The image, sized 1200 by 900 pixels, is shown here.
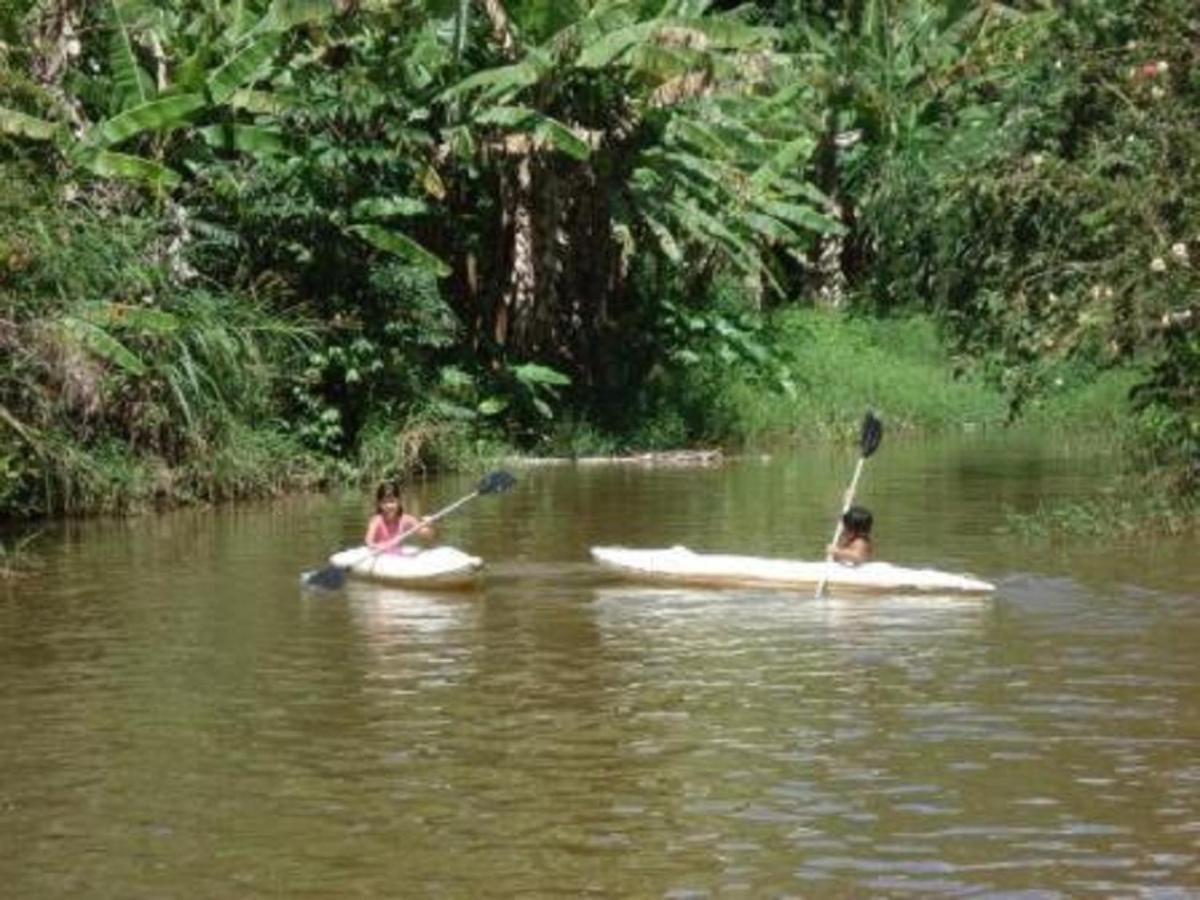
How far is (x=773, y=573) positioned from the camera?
16.5 metres

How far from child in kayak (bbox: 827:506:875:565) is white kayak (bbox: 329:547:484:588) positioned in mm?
2671

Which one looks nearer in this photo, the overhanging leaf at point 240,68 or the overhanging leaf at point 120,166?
the overhanging leaf at point 120,166

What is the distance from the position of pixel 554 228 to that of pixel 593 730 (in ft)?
61.4

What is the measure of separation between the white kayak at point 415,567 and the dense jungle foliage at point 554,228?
2947 millimetres

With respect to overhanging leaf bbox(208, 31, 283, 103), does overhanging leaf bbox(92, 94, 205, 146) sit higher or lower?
lower

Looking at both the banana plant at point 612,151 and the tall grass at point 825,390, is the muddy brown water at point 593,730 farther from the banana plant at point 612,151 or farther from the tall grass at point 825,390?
the tall grass at point 825,390

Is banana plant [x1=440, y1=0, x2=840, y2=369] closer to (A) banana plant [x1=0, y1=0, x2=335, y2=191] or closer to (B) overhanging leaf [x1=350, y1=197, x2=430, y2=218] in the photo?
(B) overhanging leaf [x1=350, y1=197, x2=430, y2=218]

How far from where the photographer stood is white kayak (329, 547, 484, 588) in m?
17.0

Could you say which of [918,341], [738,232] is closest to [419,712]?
[738,232]

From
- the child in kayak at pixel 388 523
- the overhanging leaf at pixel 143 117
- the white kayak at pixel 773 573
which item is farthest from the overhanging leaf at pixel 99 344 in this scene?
the white kayak at pixel 773 573

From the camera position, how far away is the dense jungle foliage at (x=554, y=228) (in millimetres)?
18953

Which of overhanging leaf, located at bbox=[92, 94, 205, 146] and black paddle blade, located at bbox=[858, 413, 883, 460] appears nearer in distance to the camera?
black paddle blade, located at bbox=[858, 413, 883, 460]

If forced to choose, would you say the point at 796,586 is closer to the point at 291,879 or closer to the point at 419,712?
the point at 419,712

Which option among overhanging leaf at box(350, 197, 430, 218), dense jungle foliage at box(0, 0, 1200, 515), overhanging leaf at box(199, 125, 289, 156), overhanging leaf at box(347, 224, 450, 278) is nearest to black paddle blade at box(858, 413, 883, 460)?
dense jungle foliage at box(0, 0, 1200, 515)
